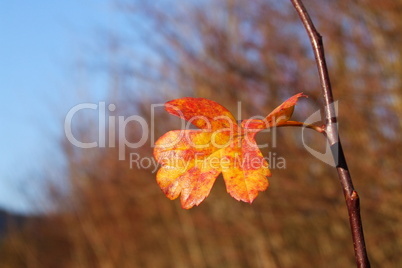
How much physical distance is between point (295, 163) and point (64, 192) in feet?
19.2

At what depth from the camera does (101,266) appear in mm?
6969

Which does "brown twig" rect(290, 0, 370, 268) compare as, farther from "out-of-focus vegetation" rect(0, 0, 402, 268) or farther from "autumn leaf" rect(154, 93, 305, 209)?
"out-of-focus vegetation" rect(0, 0, 402, 268)

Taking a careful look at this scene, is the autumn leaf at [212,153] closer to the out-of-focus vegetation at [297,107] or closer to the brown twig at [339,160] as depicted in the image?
the brown twig at [339,160]

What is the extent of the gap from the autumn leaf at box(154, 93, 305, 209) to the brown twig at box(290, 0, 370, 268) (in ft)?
0.12

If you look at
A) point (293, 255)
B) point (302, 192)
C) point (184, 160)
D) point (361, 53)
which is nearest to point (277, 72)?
point (361, 53)

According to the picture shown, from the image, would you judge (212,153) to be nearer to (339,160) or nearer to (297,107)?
(339,160)

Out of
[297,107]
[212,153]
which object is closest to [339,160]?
[212,153]

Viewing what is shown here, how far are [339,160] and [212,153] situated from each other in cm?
11

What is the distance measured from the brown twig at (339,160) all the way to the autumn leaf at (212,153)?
0.12 feet

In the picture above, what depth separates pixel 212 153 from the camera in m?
0.45

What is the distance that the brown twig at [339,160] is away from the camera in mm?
353

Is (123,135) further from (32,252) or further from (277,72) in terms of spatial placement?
(277,72)

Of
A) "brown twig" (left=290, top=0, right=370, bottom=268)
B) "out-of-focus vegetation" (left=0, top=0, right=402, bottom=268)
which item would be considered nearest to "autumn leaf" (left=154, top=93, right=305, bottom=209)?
"brown twig" (left=290, top=0, right=370, bottom=268)

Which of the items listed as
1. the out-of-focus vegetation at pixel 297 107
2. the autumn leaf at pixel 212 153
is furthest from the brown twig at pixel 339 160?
the out-of-focus vegetation at pixel 297 107
